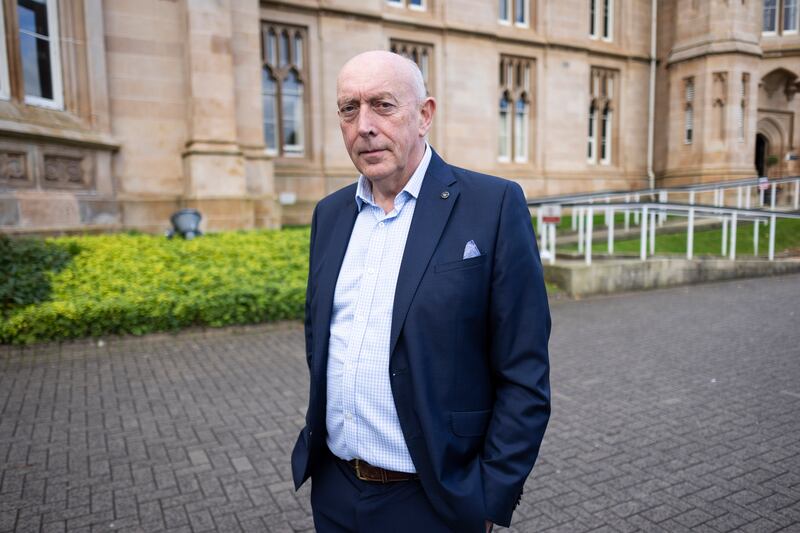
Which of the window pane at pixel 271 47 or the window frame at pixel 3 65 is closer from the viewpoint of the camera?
the window frame at pixel 3 65

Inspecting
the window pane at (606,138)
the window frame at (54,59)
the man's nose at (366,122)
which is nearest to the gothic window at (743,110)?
the window pane at (606,138)

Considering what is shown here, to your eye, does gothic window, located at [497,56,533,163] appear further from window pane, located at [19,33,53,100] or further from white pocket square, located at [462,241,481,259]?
white pocket square, located at [462,241,481,259]

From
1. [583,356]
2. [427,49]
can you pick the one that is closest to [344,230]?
[583,356]

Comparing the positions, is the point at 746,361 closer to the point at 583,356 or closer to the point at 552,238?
the point at 583,356

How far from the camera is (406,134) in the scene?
1.77 metres

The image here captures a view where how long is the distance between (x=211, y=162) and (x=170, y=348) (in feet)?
19.8

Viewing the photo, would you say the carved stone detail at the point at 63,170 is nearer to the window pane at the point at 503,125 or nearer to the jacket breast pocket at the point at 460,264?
the jacket breast pocket at the point at 460,264

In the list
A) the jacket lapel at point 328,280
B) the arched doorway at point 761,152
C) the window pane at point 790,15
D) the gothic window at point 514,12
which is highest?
the window pane at point 790,15

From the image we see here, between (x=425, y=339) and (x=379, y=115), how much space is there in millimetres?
701

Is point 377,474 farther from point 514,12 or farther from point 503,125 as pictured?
point 514,12

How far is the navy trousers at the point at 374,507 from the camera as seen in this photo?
5.65 ft

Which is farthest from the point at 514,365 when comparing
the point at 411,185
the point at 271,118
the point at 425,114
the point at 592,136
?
the point at 592,136

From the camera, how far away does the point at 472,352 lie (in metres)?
1.73

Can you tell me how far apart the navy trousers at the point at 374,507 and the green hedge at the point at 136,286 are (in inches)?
236
